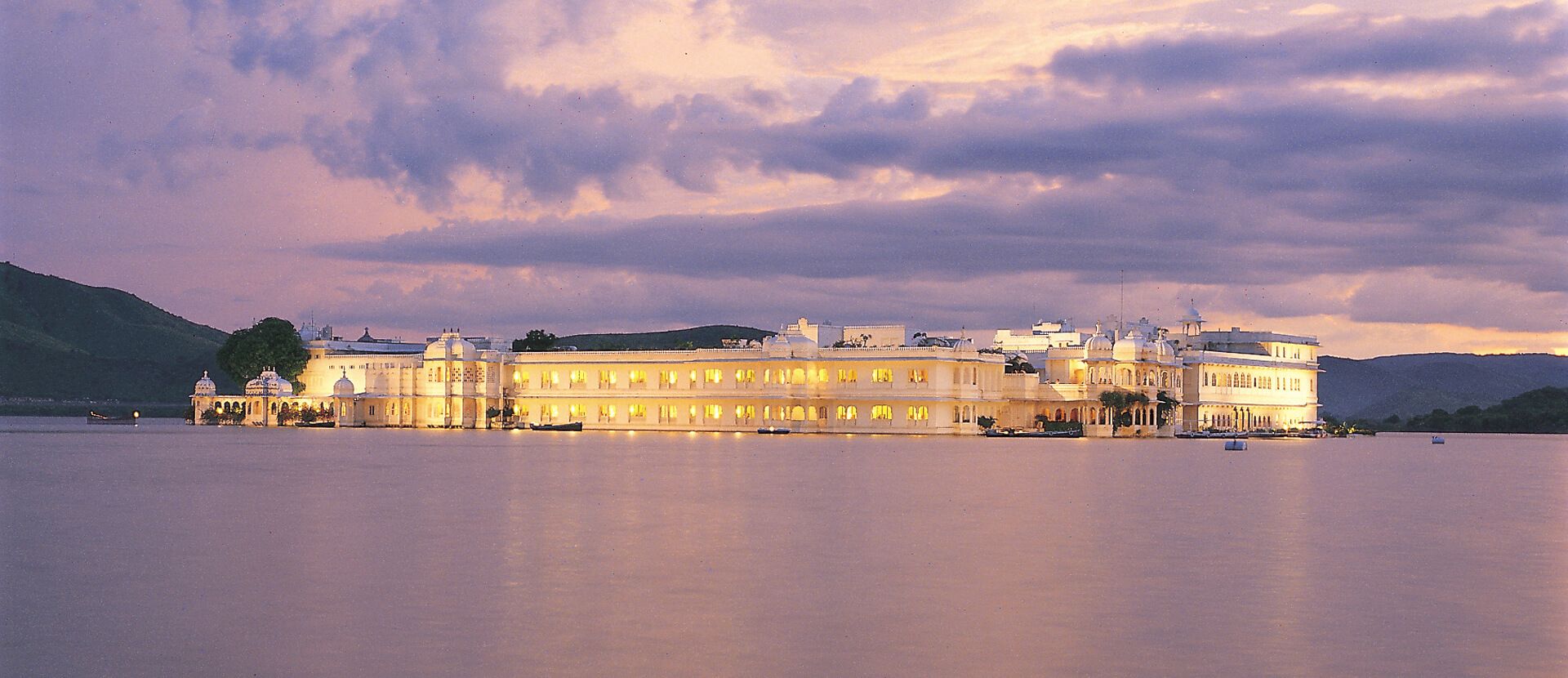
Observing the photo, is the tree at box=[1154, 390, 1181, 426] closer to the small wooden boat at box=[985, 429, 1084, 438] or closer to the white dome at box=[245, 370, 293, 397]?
the small wooden boat at box=[985, 429, 1084, 438]

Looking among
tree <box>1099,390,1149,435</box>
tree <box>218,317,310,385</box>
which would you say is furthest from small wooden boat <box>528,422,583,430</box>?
tree <box>1099,390,1149,435</box>

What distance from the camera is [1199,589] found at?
19719 mm

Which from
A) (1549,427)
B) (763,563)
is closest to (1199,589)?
(763,563)

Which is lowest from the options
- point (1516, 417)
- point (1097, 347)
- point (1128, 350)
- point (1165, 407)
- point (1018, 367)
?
point (1516, 417)

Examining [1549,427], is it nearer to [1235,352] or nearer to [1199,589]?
[1235,352]

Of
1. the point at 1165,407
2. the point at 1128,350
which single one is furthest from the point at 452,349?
the point at 1165,407

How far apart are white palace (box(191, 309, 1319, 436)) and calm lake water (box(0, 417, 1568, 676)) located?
6238cm

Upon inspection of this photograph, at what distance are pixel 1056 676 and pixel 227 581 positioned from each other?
10243mm

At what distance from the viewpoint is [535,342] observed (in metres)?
136

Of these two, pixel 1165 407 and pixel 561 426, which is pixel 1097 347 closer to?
pixel 1165 407

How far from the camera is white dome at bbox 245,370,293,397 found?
123000 mm

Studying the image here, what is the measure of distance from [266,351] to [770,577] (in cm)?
11585

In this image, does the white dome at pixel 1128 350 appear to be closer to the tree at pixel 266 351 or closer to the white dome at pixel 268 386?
the white dome at pixel 268 386

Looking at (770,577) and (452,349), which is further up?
(452,349)
